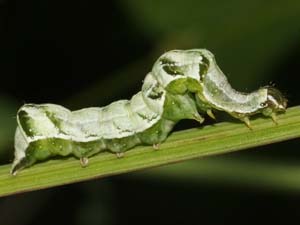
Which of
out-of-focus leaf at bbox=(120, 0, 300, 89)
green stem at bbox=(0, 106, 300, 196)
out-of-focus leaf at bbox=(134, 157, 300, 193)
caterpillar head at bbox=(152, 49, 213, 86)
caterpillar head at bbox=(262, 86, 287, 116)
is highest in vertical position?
out-of-focus leaf at bbox=(120, 0, 300, 89)

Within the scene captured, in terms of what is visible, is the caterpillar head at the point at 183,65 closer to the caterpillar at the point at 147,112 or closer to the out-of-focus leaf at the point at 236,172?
the caterpillar at the point at 147,112

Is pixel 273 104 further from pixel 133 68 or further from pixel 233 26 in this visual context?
pixel 133 68

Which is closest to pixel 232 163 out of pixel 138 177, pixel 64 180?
pixel 138 177

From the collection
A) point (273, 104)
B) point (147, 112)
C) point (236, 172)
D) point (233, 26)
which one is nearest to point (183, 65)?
point (147, 112)

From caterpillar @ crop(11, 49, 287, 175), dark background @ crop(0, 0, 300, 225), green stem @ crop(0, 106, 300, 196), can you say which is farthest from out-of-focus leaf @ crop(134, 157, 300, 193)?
green stem @ crop(0, 106, 300, 196)

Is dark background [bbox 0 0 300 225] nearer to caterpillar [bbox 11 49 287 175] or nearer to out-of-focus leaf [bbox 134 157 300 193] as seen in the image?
out-of-focus leaf [bbox 134 157 300 193]

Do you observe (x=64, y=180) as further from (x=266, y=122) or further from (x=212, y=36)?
(x=212, y=36)
